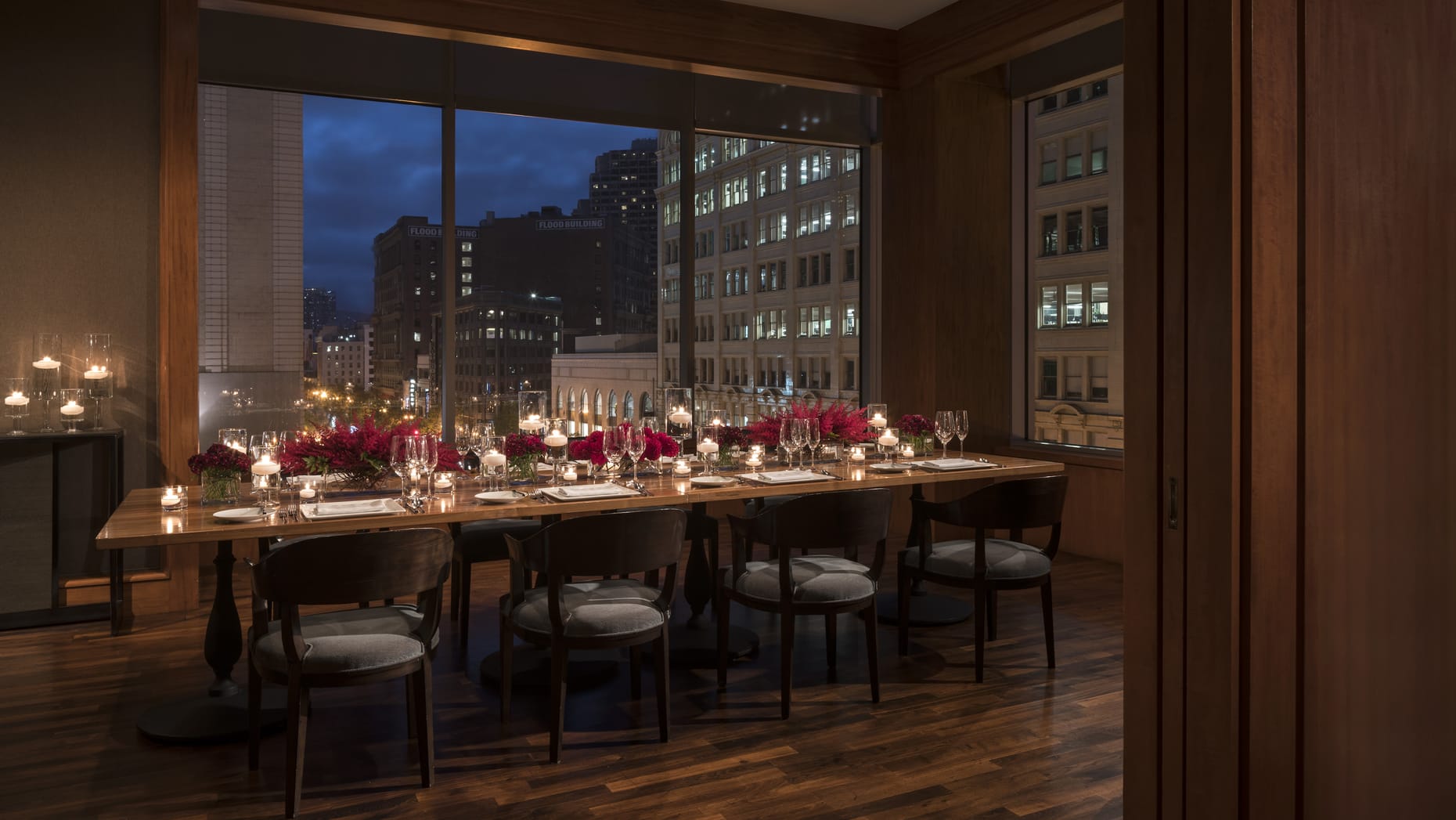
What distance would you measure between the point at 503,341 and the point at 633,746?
4.29 meters

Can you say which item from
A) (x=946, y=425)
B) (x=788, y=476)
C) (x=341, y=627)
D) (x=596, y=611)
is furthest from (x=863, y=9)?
(x=341, y=627)

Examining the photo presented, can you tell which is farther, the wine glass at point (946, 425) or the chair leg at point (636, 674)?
the wine glass at point (946, 425)

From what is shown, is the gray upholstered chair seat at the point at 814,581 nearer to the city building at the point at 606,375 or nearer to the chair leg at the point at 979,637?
the chair leg at the point at 979,637

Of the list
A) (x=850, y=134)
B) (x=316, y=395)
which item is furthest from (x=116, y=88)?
(x=850, y=134)

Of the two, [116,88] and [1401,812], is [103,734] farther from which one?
[1401,812]

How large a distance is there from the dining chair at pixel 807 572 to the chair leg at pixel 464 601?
1237 millimetres

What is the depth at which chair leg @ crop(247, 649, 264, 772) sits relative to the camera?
301 centimetres

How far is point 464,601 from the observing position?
4383 mm

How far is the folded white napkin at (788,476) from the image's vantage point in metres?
4.17

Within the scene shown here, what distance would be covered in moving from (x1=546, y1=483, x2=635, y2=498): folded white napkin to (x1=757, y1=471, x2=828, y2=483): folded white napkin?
0.64 metres

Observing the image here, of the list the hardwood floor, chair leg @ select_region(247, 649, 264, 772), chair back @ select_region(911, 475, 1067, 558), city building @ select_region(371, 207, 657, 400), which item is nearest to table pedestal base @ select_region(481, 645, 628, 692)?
the hardwood floor

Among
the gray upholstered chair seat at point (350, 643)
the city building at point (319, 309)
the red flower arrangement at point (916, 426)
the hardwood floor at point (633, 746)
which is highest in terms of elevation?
the city building at point (319, 309)

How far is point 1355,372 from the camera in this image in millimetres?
1834

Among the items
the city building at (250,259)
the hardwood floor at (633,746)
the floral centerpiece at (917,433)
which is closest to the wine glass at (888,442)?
the floral centerpiece at (917,433)
